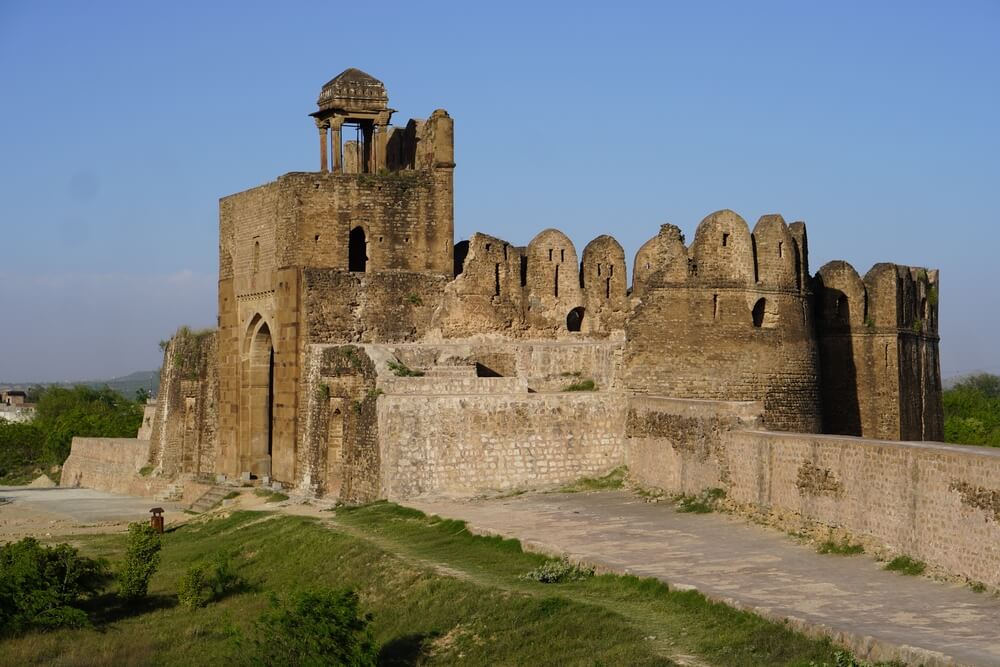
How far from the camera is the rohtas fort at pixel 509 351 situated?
20.5m

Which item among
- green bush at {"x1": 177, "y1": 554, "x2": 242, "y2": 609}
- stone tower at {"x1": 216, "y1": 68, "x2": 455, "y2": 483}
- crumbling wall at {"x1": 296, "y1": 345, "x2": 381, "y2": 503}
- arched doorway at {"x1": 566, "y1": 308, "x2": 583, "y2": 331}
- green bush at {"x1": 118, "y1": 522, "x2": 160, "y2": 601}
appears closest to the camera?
green bush at {"x1": 177, "y1": 554, "x2": 242, "y2": 609}

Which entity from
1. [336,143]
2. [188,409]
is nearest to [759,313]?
[336,143]

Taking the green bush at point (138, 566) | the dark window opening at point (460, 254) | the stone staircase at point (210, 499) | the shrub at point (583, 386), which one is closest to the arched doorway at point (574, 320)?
the dark window opening at point (460, 254)

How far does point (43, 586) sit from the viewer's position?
55.0 feet

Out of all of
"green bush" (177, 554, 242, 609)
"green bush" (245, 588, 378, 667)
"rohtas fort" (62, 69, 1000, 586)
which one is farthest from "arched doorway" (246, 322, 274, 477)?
"green bush" (245, 588, 378, 667)

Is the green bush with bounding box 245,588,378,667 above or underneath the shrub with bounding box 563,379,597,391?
underneath

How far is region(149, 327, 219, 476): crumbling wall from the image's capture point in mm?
30250

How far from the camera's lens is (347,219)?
2544 cm

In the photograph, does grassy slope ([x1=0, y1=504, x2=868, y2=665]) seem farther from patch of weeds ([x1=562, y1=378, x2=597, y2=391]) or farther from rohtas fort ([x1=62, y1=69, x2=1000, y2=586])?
patch of weeds ([x1=562, y1=378, x2=597, y2=391])

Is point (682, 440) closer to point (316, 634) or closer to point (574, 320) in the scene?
point (574, 320)

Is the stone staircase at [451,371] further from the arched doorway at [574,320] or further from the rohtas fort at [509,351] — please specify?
the arched doorway at [574,320]

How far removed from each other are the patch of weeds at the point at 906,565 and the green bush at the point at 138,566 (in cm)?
919

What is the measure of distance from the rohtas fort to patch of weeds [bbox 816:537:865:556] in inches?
12.4

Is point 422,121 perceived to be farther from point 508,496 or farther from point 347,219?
point 508,496
